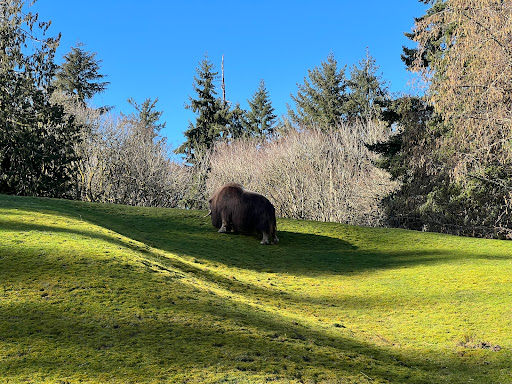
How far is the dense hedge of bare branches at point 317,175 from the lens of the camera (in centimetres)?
3212

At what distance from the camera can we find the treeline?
45.3 ft

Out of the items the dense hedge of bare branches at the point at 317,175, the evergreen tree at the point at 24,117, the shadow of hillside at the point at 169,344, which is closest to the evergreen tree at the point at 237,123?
the dense hedge of bare branches at the point at 317,175

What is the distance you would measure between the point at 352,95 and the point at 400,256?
111ft

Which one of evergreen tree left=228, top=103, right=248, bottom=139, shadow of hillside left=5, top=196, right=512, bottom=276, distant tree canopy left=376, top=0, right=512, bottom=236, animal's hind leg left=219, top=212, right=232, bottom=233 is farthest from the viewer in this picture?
evergreen tree left=228, top=103, right=248, bottom=139

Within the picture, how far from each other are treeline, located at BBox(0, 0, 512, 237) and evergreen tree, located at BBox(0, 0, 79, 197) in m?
0.07

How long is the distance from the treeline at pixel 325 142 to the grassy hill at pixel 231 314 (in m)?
5.83

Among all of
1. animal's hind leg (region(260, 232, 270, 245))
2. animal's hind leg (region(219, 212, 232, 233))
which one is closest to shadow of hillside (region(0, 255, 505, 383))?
animal's hind leg (region(260, 232, 270, 245))

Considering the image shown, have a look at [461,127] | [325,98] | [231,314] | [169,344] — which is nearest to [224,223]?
[461,127]

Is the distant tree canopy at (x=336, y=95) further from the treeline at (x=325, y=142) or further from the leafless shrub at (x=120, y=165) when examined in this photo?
the leafless shrub at (x=120, y=165)

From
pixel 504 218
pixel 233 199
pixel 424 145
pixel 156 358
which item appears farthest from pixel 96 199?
pixel 156 358

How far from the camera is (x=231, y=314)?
6.41 meters

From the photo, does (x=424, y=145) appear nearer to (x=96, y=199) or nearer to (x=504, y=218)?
(x=504, y=218)

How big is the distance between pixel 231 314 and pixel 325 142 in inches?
1268

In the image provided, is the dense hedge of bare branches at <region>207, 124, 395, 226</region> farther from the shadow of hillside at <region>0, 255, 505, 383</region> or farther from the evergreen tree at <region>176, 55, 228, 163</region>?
the shadow of hillside at <region>0, 255, 505, 383</region>
